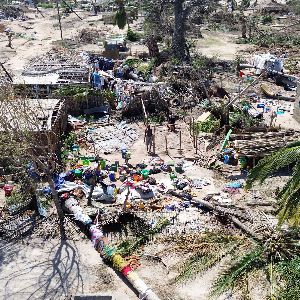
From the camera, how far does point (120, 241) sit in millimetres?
13148

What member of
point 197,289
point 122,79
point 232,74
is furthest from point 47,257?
point 232,74

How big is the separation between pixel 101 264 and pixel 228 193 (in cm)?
523

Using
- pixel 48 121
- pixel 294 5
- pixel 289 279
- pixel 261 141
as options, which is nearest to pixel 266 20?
pixel 294 5

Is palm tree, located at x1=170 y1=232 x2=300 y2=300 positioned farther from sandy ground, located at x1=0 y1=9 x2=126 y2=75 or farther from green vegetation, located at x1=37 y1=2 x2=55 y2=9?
green vegetation, located at x1=37 y1=2 x2=55 y2=9

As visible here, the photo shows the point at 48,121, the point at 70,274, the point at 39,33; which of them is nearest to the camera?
the point at 70,274

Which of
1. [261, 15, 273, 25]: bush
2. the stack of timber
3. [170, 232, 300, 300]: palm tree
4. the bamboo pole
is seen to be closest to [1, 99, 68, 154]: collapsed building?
the bamboo pole

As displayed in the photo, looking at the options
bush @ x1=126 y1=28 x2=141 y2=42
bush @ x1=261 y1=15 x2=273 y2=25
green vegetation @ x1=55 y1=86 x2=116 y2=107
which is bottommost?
green vegetation @ x1=55 y1=86 x2=116 y2=107

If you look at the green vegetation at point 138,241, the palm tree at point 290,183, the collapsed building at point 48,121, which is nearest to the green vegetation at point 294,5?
the collapsed building at point 48,121

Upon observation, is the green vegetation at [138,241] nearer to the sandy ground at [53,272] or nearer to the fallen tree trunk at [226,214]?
the sandy ground at [53,272]

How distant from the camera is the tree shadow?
37.7ft

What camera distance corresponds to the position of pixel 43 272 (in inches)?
477

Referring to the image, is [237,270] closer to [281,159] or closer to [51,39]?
[281,159]

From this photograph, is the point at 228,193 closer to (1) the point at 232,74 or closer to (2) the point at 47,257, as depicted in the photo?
(2) the point at 47,257

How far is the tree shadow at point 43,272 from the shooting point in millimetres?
11500
